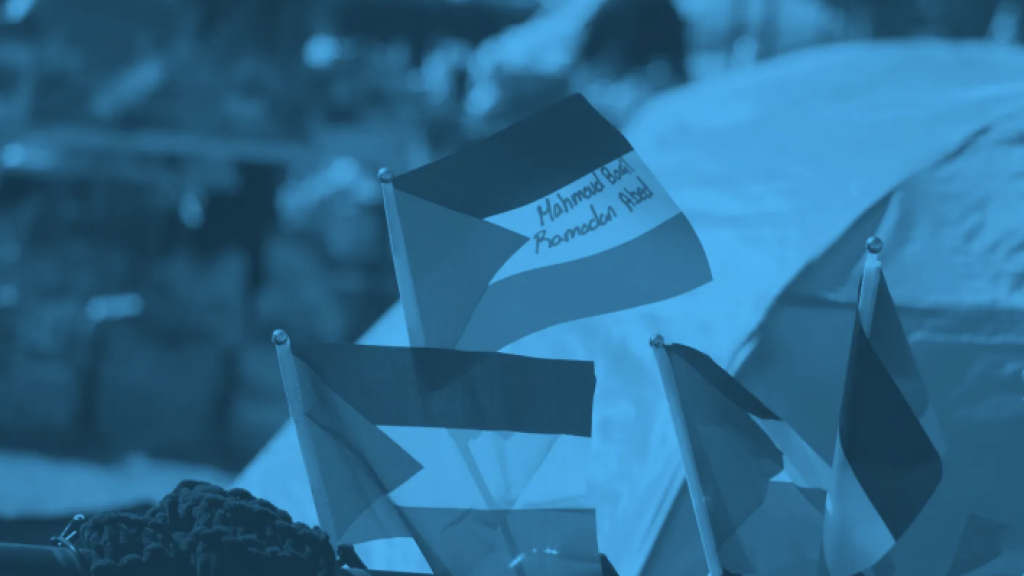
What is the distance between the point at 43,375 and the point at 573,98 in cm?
472

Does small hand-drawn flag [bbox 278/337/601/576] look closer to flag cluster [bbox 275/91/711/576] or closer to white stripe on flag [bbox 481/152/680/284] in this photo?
flag cluster [bbox 275/91/711/576]

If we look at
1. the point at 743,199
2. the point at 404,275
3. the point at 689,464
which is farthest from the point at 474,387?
the point at 743,199

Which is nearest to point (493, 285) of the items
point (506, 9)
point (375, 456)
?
point (375, 456)

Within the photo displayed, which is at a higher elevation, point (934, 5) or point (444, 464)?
point (934, 5)

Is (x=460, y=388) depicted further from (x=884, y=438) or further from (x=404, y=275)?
(x=884, y=438)

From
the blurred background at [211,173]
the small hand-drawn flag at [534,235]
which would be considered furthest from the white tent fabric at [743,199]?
the blurred background at [211,173]

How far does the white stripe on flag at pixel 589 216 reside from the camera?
1616mm

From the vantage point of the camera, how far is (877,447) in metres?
1.46

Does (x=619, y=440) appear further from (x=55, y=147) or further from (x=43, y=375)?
(x=55, y=147)

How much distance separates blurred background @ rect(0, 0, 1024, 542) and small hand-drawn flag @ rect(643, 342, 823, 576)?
3.79 m

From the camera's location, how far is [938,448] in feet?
4.89

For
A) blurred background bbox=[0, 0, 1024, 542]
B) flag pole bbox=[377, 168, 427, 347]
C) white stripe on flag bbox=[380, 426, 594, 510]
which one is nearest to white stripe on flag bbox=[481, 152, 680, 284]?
flag pole bbox=[377, 168, 427, 347]

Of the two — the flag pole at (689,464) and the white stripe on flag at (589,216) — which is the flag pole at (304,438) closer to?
the white stripe on flag at (589,216)

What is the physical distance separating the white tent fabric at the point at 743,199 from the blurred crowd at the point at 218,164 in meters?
2.64
